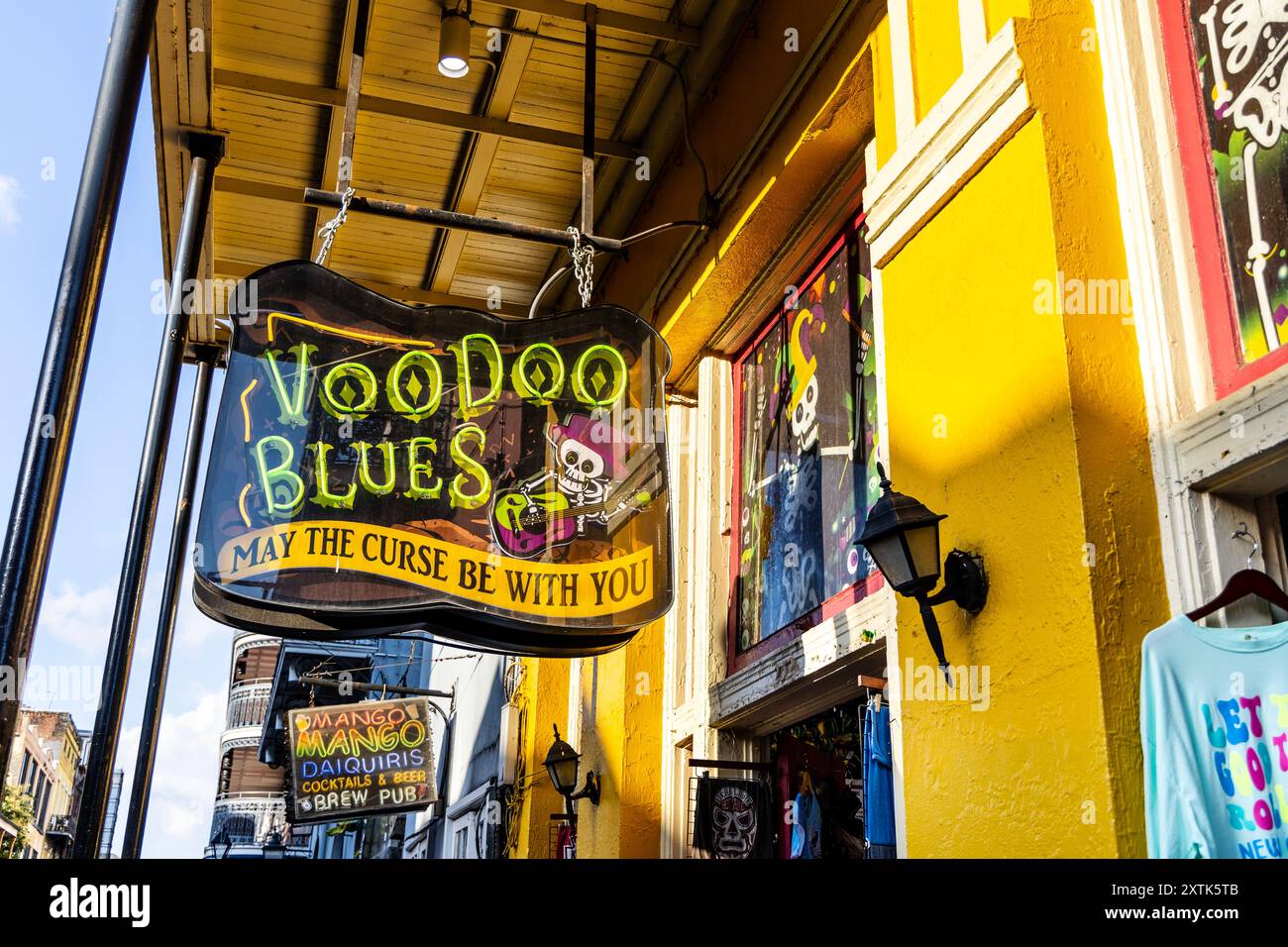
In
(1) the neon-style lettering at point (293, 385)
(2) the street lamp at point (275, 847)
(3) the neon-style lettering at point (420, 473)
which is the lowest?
(2) the street lamp at point (275, 847)

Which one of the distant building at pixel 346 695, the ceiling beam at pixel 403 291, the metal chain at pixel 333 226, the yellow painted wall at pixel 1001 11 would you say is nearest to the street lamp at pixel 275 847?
the distant building at pixel 346 695

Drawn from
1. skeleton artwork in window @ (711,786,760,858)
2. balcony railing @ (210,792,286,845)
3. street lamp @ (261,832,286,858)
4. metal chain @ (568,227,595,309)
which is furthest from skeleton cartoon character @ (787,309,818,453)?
balcony railing @ (210,792,286,845)

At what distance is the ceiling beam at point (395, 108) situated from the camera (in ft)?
21.5

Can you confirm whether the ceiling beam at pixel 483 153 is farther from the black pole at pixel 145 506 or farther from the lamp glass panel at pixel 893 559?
the lamp glass panel at pixel 893 559

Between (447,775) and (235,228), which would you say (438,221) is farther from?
(447,775)

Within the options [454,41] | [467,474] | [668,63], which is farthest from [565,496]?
[668,63]

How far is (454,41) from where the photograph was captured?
593 cm

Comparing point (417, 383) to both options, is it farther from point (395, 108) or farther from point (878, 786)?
point (395, 108)

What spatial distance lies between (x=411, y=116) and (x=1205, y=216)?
4.81m

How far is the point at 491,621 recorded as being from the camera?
11.6 ft

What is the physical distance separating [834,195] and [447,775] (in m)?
12.6

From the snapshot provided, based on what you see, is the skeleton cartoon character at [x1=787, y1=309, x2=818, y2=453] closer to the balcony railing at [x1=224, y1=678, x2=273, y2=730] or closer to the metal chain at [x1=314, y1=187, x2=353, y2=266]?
the metal chain at [x1=314, y1=187, x2=353, y2=266]

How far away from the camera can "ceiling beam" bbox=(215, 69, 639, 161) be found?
6559 millimetres

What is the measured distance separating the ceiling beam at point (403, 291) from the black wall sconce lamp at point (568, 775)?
328 cm
